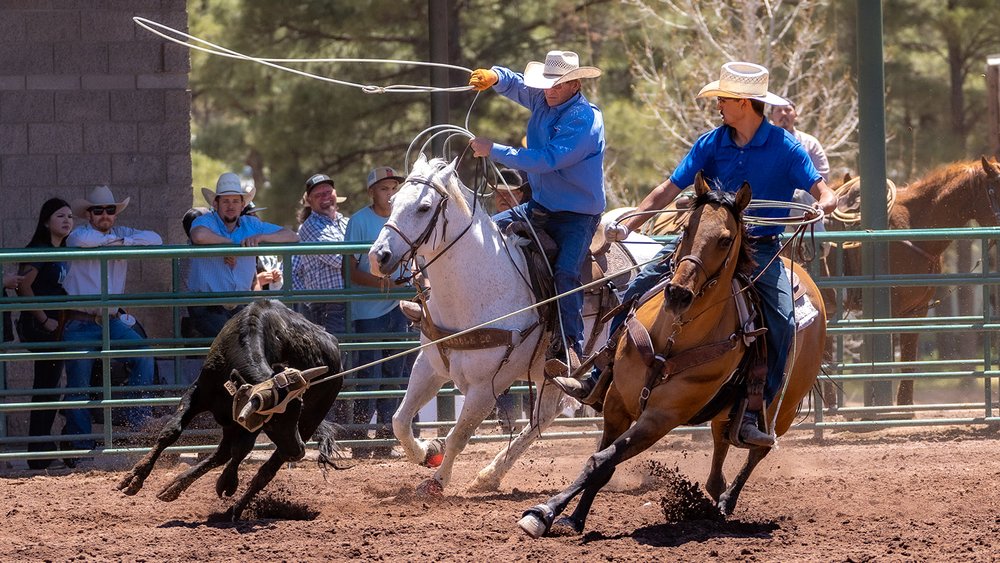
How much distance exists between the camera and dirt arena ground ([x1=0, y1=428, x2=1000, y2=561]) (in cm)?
597

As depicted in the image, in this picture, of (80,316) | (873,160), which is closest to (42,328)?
(80,316)

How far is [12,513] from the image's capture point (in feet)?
24.0

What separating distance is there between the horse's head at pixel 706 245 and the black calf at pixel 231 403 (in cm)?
218

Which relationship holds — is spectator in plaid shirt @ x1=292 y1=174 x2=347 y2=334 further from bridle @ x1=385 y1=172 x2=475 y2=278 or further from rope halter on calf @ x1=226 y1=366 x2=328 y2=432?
rope halter on calf @ x1=226 y1=366 x2=328 y2=432

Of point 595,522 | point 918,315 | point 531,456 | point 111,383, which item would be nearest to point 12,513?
point 111,383

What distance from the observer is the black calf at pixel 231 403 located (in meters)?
6.91

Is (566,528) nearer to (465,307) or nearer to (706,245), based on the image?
(706,245)

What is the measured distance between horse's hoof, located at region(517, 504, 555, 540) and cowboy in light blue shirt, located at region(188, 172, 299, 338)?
4.09m

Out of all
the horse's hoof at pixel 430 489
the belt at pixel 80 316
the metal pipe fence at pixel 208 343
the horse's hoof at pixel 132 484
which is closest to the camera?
the horse's hoof at pixel 132 484

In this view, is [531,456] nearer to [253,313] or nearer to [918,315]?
[253,313]

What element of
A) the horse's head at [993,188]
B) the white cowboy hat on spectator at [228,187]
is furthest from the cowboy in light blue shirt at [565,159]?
the horse's head at [993,188]

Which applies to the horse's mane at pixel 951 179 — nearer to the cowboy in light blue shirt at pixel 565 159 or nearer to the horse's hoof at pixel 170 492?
the cowboy in light blue shirt at pixel 565 159

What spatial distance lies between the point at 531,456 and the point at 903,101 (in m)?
12.9

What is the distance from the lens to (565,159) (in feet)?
24.8
